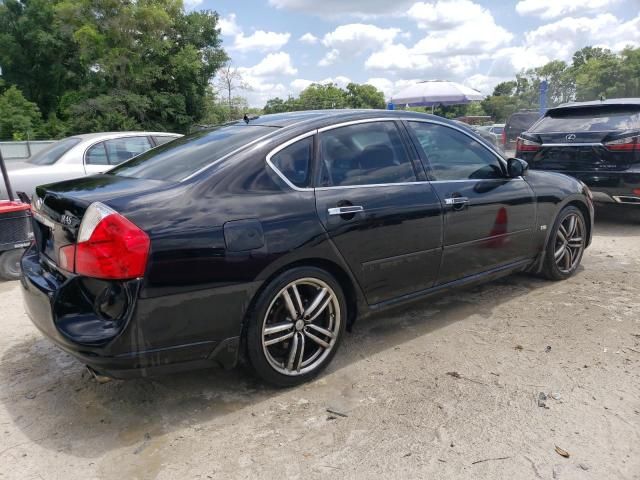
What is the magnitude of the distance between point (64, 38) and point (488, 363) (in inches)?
1408

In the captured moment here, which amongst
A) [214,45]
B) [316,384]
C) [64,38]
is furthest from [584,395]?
[64,38]

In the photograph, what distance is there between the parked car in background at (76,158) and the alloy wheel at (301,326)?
504 centimetres

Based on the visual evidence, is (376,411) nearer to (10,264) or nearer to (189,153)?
(189,153)

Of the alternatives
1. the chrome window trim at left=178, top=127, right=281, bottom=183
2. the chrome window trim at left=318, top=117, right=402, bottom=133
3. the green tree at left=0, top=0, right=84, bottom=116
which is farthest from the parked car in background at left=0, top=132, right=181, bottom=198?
the green tree at left=0, top=0, right=84, bottom=116

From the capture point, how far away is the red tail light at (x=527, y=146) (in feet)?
24.6

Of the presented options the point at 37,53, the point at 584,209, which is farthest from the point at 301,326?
the point at 37,53

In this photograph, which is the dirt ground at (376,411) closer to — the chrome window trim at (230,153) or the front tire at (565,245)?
the front tire at (565,245)

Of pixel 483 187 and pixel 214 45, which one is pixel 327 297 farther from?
pixel 214 45

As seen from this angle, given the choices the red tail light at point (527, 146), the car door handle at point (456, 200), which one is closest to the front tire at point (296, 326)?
the car door handle at point (456, 200)

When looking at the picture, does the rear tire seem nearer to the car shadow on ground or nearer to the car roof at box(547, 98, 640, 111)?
the car shadow on ground

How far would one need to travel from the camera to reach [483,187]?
402cm

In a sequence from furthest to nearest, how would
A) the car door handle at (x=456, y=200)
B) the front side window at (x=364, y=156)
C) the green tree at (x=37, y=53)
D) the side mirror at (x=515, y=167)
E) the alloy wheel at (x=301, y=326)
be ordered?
the green tree at (x=37, y=53)
the side mirror at (x=515, y=167)
the car door handle at (x=456, y=200)
the front side window at (x=364, y=156)
the alloy wheel at (x=301, y=326)

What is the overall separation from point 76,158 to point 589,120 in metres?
6.96

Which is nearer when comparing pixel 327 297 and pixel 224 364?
pixel 224 364
